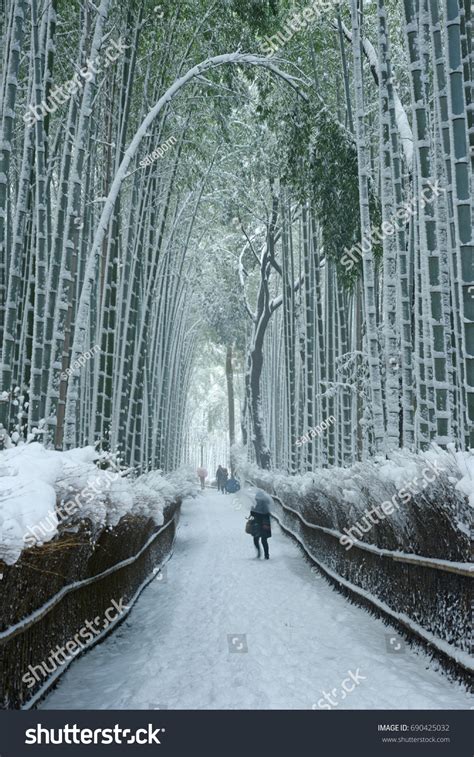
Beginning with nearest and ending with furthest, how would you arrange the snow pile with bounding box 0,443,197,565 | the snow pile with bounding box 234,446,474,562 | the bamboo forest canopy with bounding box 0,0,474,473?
the snow pile with bounding box 0,443,197,565 < the snow pile with bounding box 234,446,474,562 < the bamboo forest canopy with bounding box 0,0,474,473

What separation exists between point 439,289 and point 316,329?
6.62m

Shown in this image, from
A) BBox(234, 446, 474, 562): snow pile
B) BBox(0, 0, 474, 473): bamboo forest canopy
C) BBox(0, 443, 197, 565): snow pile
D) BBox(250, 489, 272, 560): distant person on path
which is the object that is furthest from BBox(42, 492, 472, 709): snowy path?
BBox(250, 489, 272, 560): distant person on path

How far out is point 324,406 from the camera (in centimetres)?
1216

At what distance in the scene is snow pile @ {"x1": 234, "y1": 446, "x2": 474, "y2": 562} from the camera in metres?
3.94

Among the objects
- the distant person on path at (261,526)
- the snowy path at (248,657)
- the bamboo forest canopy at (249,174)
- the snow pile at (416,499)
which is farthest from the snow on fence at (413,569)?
the distant person on path at (261,526)

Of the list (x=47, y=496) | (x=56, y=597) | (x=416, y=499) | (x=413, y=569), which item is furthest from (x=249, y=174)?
(x=47, y=496)

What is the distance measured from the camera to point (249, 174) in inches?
614

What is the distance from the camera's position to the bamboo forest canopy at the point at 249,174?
529 centimetres

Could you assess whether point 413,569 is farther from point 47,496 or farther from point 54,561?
point 47,496

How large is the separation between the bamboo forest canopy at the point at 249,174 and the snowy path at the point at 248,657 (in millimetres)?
1365

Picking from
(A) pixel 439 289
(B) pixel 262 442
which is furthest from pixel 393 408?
(B) pixel 262 442

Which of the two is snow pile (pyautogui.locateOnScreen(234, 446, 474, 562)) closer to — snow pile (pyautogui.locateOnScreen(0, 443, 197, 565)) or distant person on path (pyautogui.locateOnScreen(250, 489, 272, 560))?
snow pile (pyautogui.locateOnScreen(0, 443, 197, 565))
